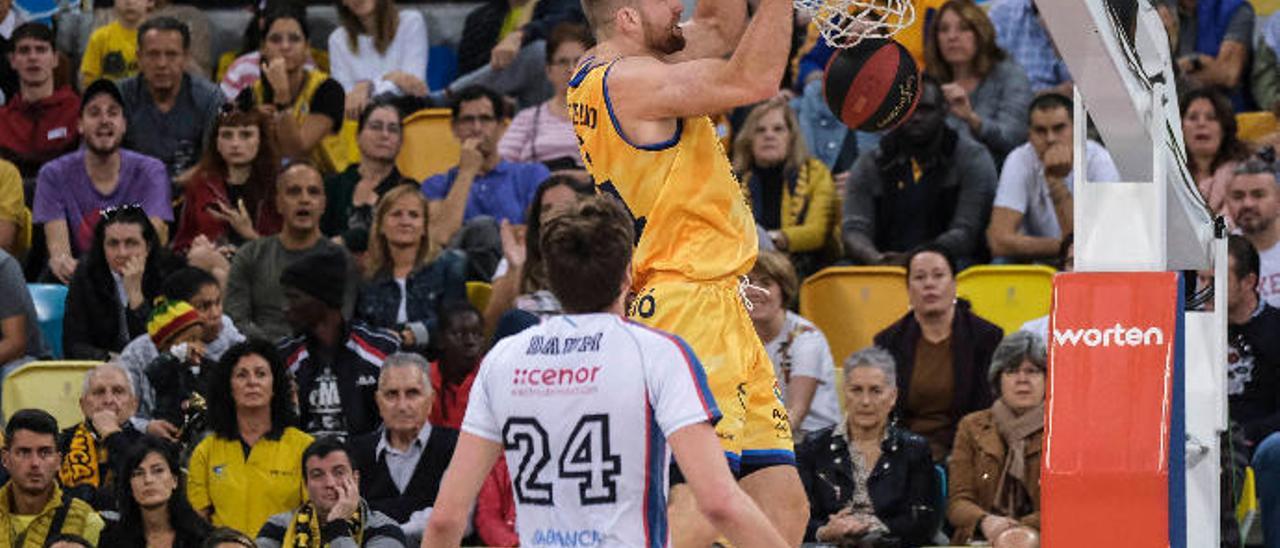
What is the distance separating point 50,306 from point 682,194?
7659mm

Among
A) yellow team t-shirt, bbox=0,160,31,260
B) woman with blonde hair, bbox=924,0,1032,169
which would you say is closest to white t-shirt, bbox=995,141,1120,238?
woman with blonde hair, bbox=924,0,1032,169

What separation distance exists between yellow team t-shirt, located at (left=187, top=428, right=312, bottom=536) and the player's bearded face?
4472mm

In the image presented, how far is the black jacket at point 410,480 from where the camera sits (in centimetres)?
1175

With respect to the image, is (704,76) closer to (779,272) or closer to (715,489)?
(715,489)

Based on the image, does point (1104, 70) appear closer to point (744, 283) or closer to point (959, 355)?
point (744, 283)

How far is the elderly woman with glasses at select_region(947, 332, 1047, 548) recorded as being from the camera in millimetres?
11383

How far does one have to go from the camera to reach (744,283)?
27.1 ft

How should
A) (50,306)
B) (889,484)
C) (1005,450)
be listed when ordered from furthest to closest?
(50,306)
(1005,450)
(889,484)

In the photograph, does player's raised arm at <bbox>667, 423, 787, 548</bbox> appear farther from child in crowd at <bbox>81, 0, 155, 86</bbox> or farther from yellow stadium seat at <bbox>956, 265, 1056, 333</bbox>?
child in crowd at <bbox>81, 0, 155, 86</bbox>

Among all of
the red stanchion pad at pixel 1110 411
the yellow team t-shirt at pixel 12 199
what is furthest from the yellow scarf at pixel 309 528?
the yellow team t-shirt at pixel 12 199

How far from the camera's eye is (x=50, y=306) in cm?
1447

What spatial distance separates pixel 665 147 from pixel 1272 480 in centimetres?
452

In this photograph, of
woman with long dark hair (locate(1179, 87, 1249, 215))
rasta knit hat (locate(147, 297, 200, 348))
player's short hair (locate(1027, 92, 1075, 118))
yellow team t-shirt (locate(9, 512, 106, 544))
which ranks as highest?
player's short hair (locate(1027, 92, 1075, 118))

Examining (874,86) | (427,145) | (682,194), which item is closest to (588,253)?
(682,194)
